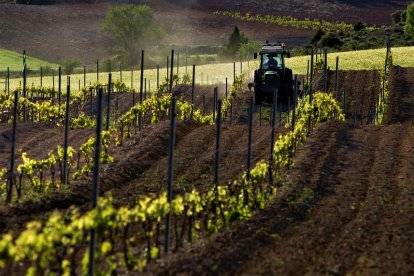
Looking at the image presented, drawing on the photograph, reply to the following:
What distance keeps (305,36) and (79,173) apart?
254 feet

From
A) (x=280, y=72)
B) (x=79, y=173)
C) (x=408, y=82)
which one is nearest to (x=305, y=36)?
(x=408, y=82)

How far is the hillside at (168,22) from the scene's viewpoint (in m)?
100

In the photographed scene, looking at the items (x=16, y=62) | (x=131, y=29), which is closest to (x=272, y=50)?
(x=16, y=62)

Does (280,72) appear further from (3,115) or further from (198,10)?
(198,10)

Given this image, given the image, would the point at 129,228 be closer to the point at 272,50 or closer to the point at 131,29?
the point at 272,50

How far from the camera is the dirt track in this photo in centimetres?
1552

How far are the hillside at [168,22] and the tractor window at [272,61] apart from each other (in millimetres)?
50100

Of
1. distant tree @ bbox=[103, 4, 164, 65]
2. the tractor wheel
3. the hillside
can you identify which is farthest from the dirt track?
distant tree @ bbox=[103, 4, 164, 65]

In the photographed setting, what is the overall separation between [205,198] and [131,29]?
88199 mm

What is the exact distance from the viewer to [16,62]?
90188 mm

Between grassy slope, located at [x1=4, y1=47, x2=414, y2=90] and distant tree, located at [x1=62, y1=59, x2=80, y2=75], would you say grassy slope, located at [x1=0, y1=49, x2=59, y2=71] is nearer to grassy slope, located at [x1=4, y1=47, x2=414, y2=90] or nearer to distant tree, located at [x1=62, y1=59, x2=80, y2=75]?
distant tree, located at [x1=62, y1=59, x2=80, y2=75]

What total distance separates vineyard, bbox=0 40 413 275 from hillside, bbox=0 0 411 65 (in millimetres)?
62175

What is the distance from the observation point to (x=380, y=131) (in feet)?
108

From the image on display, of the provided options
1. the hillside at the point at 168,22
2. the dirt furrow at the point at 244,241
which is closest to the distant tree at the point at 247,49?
the hillside at the point at 168,22
